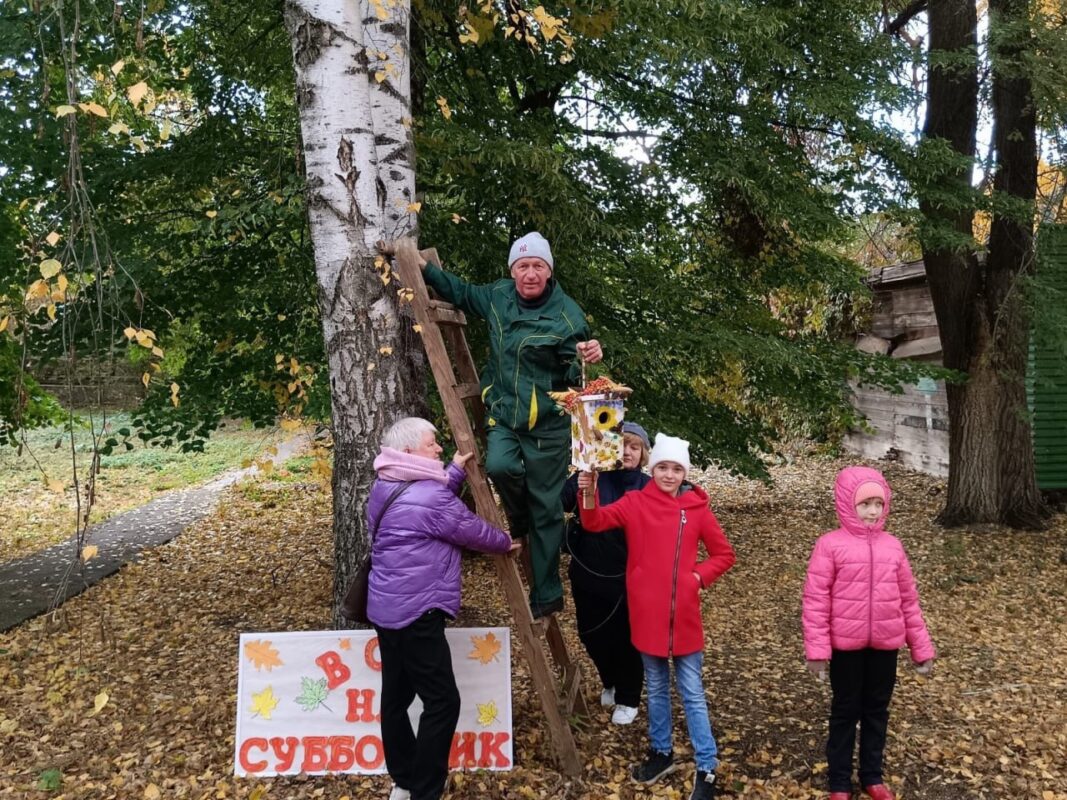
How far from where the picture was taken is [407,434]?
10.7 ft

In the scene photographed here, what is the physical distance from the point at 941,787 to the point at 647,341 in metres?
3.48

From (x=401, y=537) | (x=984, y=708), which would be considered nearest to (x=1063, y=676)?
(x=984, y=708)

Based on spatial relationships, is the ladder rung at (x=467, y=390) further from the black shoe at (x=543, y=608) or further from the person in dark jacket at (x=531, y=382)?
the black shoe at (x=543, y=608)

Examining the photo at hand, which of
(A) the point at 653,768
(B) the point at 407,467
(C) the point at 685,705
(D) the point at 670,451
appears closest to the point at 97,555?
(B) the point at 407,467

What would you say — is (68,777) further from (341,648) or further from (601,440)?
(601,440)

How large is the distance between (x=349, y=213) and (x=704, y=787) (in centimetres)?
291

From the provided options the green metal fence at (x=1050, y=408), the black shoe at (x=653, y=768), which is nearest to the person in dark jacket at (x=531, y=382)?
the black shoe at (x=653, y=768)

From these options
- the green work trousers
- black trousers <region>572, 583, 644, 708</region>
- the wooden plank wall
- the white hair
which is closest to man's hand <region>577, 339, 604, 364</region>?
the green work trousers

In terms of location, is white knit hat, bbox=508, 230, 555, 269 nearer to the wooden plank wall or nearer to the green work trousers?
the green work trousers

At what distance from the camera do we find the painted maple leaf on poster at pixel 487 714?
12.2 ft

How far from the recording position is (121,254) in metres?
5.54

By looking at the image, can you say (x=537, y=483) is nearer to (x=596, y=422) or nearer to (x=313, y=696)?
(x=596, y=422)

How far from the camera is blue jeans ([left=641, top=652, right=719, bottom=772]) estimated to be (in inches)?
137

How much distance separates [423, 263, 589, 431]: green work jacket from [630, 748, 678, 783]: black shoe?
156cm
